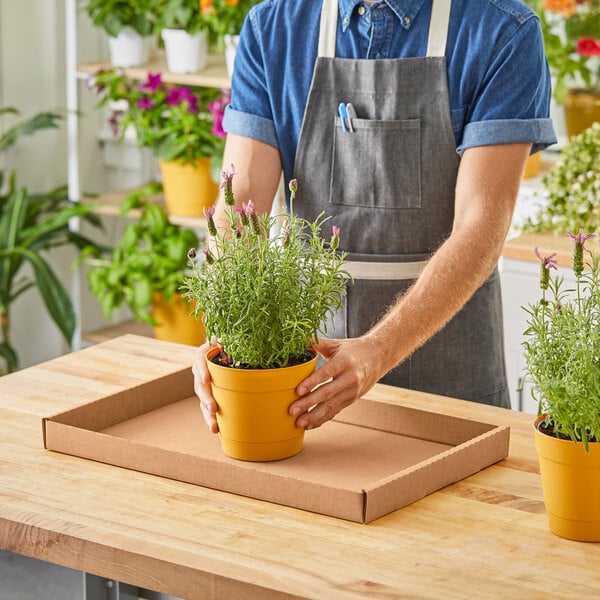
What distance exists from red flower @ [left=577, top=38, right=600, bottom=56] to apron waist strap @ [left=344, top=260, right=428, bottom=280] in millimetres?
1529

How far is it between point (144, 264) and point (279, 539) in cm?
271

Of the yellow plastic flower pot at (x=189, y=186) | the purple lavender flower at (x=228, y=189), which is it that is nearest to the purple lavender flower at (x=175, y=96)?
the yellow plastic flower pot at (x=189, y=186)

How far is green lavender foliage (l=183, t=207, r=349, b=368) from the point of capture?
1.57m

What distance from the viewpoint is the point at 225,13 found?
12.4ft

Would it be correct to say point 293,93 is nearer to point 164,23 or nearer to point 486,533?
point 486,533

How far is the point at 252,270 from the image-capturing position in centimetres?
157

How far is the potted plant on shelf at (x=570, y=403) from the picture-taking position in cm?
139

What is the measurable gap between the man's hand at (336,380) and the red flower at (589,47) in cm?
202

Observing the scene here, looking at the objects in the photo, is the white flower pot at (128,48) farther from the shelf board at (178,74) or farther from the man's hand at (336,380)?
the man's hand at (336,380)

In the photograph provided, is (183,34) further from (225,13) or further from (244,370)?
(244,370)

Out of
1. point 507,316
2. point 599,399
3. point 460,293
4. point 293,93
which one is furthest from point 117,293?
point 599,399

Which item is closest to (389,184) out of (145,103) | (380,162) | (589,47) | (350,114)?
(380,162)

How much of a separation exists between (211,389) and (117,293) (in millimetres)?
2517

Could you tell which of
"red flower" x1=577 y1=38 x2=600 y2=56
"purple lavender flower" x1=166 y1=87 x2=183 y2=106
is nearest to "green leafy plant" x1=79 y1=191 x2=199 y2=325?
"purple lavender flower" x1=166 y1=87 x2=183 y2=106
